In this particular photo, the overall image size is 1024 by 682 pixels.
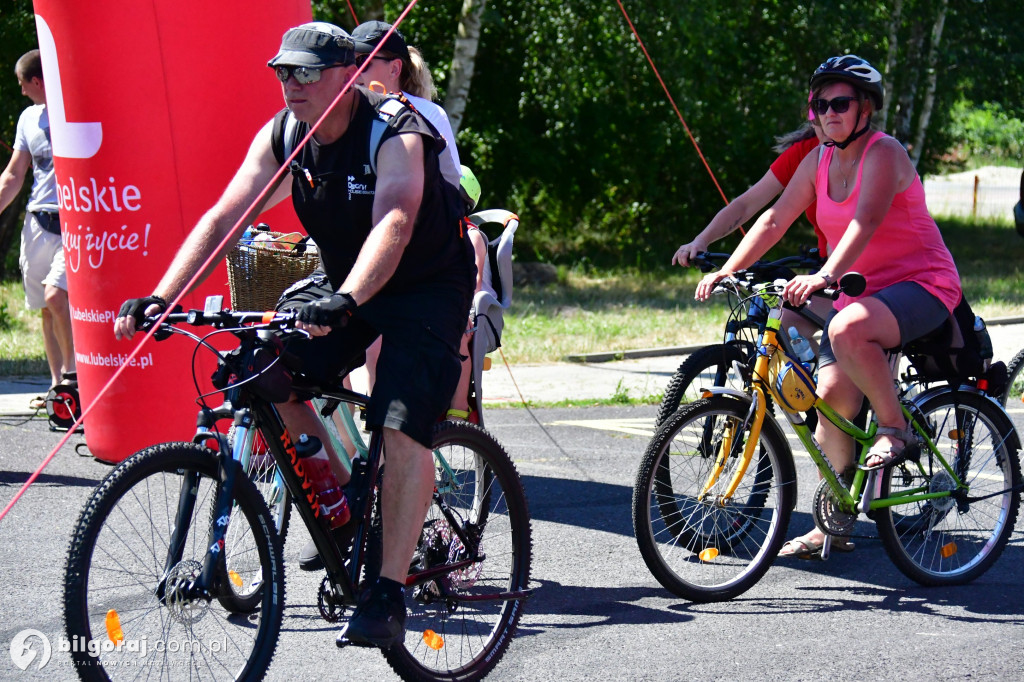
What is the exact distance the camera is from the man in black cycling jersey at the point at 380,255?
3543 millimetres

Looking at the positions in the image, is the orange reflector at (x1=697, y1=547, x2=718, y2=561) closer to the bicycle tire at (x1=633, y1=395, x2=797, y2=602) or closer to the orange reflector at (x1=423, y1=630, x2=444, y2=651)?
the bicycle tire at (x1=633, y1=395, x2=797, y2=602)

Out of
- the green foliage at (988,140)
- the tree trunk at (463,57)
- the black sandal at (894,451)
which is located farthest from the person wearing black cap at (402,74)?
the green foliage at (988,140)

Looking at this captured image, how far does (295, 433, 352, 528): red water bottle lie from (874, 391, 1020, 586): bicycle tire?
2.25m

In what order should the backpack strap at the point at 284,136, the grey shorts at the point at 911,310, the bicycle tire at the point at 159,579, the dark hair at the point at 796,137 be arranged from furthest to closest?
the dark hair at the point at 796,137 < the grey shorts at the point at 911,310 < the backpack strap at the point at 284,136 < the bicycle tire at the point at 159,579

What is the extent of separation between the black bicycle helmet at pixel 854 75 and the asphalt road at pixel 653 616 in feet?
5.58

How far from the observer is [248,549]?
3.45 meters

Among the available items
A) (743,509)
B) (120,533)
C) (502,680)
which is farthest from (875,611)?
(120,533)

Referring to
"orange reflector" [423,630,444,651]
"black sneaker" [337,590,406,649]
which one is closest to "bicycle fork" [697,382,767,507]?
"orange reflector" [423,630,444,651]

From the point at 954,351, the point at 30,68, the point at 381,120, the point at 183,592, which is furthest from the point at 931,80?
the point at 183,592

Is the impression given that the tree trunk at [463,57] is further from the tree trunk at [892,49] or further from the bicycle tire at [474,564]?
the bicycle tire at [474,564]

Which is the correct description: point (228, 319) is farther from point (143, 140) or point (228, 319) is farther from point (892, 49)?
point (892, 49)

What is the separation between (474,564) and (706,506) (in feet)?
3.52

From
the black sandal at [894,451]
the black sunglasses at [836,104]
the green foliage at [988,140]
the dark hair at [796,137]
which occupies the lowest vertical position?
the green foliage at [988,140]

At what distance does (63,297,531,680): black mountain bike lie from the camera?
125 inches
